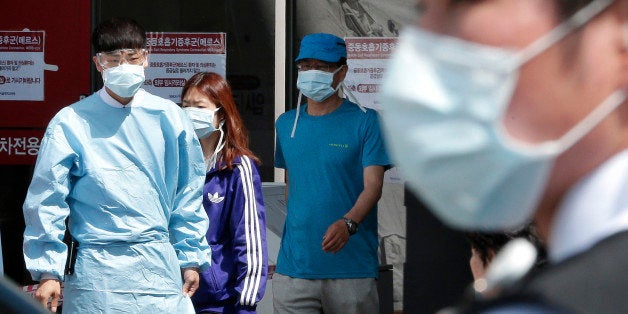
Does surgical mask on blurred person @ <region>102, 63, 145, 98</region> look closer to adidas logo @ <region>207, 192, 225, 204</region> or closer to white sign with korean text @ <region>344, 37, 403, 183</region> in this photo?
adidas logo @ <region>207, 192, 225, 204</region>

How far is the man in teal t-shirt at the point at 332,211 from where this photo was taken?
18.2 feet

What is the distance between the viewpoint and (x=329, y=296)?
5.57m

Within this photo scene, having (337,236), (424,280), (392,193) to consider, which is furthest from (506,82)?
(392,193)

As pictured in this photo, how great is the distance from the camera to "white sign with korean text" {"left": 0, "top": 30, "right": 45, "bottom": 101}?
800cm

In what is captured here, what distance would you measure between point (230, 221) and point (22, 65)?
3367mm

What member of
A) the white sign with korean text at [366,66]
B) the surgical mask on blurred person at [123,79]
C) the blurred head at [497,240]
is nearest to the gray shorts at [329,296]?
the surgical mask on blurred person at [123,79]

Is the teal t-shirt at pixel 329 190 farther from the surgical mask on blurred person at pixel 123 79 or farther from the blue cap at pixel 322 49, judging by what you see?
the surgical mask on blurred person at pixel 123 79

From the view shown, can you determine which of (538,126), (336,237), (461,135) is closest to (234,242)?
(336,237)

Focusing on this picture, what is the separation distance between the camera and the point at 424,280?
3.82 metres

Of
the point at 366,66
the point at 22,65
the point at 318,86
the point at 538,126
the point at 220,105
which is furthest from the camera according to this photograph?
the point at 22,65

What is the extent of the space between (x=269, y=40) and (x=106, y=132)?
3.30 metres

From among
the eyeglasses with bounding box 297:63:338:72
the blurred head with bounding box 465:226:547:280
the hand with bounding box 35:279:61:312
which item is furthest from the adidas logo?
the blurred head with bounding box 465:226:547:280

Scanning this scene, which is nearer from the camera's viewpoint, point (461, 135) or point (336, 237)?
point (461, 135)

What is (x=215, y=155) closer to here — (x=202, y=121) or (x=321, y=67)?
(x=202, y=121)
